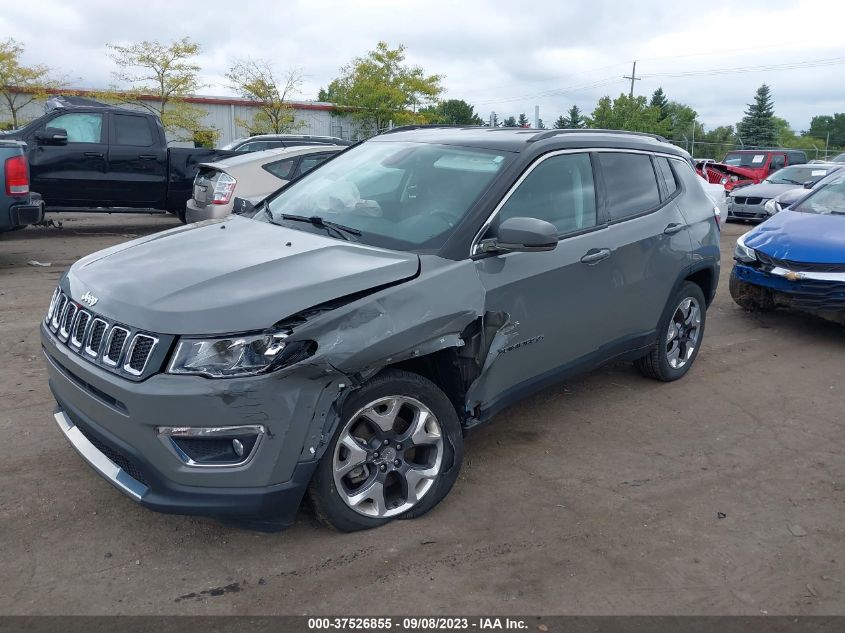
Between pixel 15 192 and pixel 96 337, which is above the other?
pixel 15 192

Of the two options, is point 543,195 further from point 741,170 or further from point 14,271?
point 741,170

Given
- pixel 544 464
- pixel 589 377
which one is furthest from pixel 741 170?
pixel 544 464

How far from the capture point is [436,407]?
138 inches

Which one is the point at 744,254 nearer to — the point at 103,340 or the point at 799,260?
the point at 799,260

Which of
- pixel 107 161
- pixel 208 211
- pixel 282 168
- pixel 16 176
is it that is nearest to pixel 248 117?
pixel 107 161

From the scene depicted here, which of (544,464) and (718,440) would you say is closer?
(544,464)

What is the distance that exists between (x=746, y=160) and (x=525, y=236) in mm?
22934

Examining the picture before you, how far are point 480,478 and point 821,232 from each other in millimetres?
4870

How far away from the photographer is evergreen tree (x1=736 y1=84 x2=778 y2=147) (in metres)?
66.6

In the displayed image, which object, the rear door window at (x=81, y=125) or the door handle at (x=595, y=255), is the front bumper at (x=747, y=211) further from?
the door handle at (x=595, y=255)

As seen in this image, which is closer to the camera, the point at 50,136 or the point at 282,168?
the point at 282,168

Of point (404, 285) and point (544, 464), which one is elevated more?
point (404, 285)

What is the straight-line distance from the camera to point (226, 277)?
10.6ft

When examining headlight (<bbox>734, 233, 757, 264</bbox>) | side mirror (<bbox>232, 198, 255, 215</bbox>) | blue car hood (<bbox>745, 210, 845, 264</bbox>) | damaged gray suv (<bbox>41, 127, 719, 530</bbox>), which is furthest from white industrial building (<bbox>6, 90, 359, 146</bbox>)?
damaged gray suv (<bbox>41, 127, 719, 530</bbox>)
